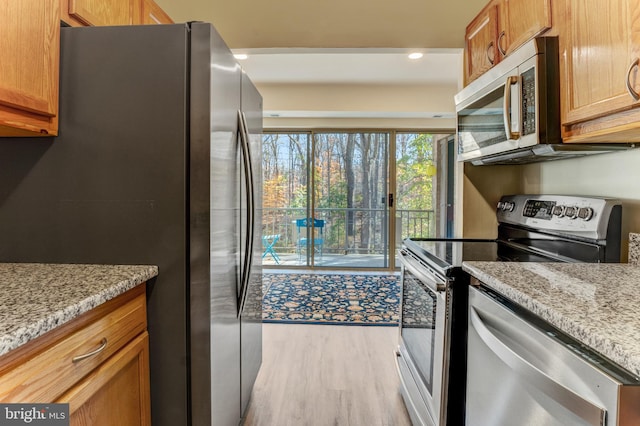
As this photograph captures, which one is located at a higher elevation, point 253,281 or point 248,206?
point 248,206

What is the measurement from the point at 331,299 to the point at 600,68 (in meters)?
3.02

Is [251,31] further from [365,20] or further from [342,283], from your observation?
[342,283]

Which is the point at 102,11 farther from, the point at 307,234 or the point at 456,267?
the point at 307,234

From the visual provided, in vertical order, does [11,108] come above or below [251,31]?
below

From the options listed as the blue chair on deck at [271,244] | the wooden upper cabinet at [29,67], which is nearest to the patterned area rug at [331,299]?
the blue chair on deck at [271,244]

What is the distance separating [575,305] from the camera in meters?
0.78

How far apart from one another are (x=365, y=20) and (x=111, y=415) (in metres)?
2.29

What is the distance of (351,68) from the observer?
3.59 metres

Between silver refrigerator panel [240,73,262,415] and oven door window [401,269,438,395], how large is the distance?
2.61ft

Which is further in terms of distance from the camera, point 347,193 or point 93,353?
point 347,193

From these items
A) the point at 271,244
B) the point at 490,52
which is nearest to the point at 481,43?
the point at 490,52

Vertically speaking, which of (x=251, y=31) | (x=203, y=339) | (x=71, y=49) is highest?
(x=251, y=31)

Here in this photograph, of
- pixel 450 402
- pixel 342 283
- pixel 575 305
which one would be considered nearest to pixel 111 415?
pixel 450 402

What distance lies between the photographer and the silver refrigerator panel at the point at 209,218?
3.84 ft
